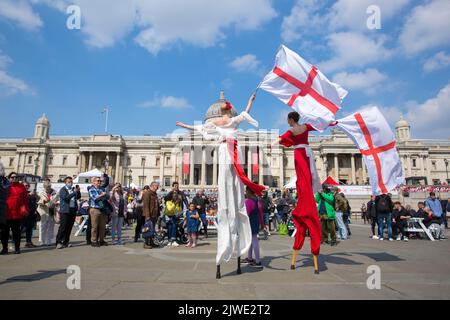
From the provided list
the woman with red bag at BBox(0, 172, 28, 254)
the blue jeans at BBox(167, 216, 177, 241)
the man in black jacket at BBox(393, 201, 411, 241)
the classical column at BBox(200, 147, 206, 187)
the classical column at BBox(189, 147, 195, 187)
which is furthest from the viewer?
the classical column at BBox(189, 147, 195, 187)

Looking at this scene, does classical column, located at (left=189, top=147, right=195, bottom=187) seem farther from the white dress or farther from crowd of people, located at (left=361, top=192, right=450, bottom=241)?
the white dress

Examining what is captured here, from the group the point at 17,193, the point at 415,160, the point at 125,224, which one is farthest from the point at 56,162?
the point at 415,160

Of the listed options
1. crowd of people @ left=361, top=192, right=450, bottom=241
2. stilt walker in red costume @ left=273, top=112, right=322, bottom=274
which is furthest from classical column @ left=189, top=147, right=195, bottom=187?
stilt walker in red costume @ left=273, top=112, right=322, bottom=274

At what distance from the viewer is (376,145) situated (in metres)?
5.14

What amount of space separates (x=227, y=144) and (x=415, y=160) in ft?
241

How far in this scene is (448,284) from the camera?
366 cm

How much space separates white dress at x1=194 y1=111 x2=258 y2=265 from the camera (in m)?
4.10

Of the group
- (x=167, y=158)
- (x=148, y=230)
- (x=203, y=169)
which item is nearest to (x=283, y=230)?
(x=148, y=230)

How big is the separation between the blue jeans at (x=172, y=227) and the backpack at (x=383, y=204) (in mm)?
7649

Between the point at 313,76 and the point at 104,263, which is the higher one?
the point at 313,76

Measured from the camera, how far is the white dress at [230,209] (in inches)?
161

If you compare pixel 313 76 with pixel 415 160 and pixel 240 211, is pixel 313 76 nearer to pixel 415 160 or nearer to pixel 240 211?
pixel 240 211

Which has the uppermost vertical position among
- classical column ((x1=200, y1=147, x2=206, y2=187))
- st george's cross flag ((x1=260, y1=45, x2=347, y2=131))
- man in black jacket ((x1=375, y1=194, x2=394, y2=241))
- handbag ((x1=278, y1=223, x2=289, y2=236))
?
classical column ((x1=200, y1=147, x2=206, y2=187))

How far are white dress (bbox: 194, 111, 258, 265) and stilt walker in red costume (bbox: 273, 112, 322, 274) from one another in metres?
0.83
